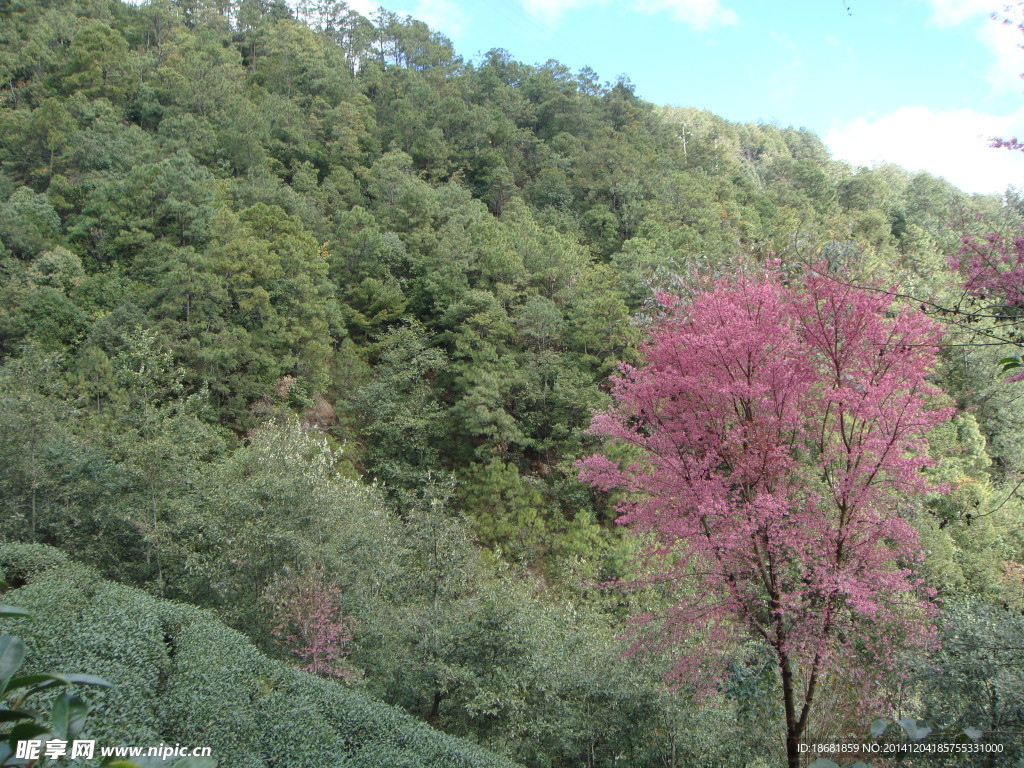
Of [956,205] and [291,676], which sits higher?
[956,205]

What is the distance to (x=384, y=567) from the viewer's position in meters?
10.7

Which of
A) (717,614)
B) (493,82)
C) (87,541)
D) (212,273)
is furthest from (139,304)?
(493,82)

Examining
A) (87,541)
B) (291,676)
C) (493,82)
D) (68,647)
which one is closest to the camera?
(68,647)

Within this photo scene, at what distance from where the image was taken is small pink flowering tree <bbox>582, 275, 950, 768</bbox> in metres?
5.44

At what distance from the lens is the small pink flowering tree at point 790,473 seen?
17.8 feet

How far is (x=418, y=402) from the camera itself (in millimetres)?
22438

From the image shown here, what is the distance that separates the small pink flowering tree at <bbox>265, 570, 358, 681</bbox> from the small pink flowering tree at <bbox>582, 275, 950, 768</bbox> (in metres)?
5.17

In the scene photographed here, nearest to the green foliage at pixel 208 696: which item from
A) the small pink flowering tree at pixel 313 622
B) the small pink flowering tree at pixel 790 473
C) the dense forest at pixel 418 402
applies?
the dense forest at pixel 418 402

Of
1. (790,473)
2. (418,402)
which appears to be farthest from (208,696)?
(418,402)

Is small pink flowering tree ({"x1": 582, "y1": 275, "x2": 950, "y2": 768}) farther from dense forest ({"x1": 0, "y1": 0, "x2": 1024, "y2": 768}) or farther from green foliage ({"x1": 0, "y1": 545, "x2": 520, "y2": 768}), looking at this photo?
green foliage ({"x1": 0, "y1": 545, "x2": 520, "y2": 768})

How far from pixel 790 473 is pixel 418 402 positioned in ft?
57.3

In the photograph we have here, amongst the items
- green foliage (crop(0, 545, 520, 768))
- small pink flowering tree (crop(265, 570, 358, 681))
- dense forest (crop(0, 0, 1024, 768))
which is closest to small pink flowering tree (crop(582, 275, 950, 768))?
dense forest (crop(0, 0, 1024, 768))

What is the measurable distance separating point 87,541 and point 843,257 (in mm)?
13005

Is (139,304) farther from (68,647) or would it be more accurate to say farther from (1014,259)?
(1014,259)
